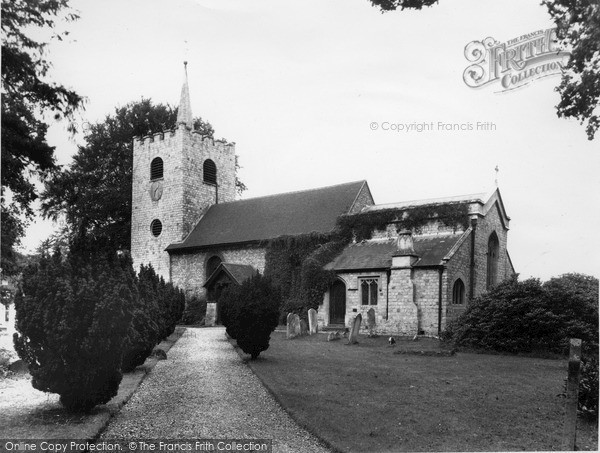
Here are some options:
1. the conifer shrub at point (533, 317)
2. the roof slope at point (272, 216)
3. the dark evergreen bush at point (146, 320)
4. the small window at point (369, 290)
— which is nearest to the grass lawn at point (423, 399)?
the conifer shrub at point (533, 317)

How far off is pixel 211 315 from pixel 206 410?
1603 centimetres

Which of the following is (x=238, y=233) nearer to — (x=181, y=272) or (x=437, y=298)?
(x=181, y=272)

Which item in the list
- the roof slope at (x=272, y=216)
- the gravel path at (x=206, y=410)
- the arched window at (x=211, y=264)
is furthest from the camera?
the arched window at (x=211, y=264)

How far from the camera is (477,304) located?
16125mm

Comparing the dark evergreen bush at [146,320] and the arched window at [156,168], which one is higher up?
the arched window at [156,168]

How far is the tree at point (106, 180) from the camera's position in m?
11.7

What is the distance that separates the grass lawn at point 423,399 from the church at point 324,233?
5.54m

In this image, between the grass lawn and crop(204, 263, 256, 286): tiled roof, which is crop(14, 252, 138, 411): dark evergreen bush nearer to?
the grass lawn

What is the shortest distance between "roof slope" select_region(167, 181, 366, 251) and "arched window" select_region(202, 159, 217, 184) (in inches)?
56.3

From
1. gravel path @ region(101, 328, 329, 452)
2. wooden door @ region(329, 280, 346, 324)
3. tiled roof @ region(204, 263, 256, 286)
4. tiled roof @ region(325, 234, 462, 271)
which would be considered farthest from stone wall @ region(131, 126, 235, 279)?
gravel path @ region(101, 328, 329, 452)

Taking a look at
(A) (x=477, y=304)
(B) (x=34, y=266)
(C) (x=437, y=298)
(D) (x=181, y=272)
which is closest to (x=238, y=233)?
(D) (x=181, y=272)

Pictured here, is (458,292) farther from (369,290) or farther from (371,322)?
(371,322)

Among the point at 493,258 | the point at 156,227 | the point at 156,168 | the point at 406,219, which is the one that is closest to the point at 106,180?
the point at 156,168

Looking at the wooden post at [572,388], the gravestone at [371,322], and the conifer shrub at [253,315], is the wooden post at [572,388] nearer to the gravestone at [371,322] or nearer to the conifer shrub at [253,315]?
the conifer shrub at [253,315]
